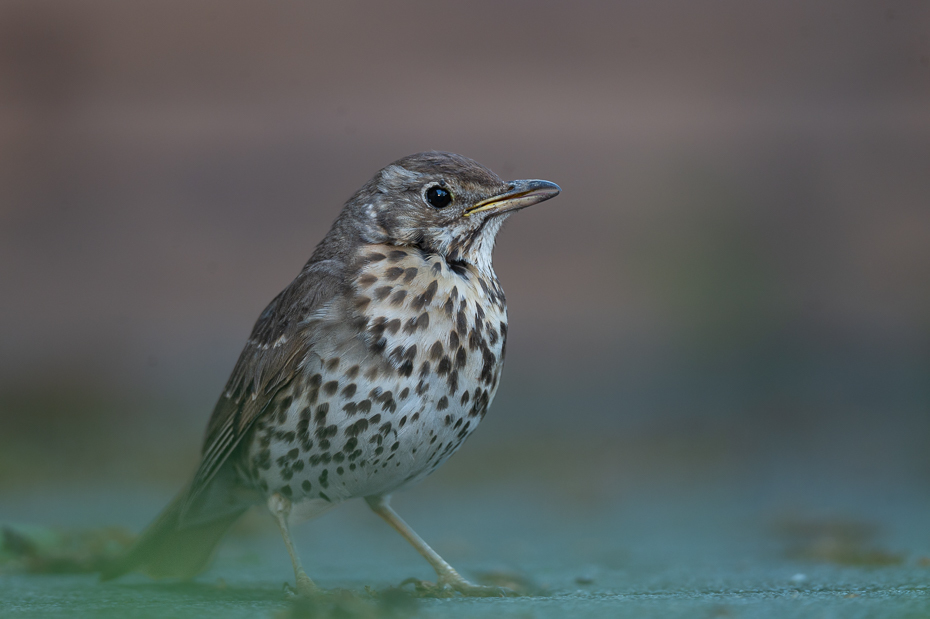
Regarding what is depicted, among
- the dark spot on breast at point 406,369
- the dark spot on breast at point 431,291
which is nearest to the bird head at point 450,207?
the dark spot on breast at point 431,291

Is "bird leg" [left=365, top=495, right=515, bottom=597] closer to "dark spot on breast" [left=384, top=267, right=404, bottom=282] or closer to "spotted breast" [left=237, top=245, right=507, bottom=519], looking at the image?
"spotted breast" [left=237, top=245, right=507, bottom=519]

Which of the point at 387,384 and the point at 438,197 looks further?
the point at 438,197

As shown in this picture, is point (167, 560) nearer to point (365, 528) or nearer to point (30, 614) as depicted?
point (30, 614)

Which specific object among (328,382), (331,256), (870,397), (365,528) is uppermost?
(331,256)

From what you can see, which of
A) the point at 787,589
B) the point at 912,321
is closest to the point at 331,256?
the point at 787,589

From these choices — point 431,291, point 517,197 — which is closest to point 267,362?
point 431,291

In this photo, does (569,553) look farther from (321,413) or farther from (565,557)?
(321,413)
